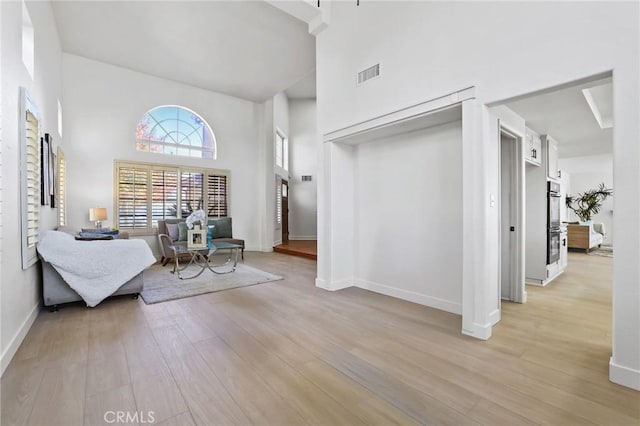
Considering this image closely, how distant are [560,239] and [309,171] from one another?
22.5 feet

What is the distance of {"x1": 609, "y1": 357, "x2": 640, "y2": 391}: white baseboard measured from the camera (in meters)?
1.83

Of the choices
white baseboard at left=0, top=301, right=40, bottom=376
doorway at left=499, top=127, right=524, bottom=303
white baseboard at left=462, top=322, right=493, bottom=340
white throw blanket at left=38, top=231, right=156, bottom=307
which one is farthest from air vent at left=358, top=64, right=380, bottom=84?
white baseboard at left=0, top=301, right=40, bottom=376

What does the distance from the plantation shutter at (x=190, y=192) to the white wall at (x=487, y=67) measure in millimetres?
4107

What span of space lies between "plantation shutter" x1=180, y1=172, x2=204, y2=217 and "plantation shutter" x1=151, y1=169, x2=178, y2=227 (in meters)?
0.15

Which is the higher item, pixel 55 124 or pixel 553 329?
pixel 55 124

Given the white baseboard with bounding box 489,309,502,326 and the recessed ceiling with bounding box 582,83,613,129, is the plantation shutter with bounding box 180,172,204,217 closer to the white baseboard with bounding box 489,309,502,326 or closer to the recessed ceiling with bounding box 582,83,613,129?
the white baseboard with bounding box 489,309,502,326

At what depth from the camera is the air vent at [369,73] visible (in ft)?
11.5

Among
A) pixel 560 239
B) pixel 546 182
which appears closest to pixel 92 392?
pixel 546 182

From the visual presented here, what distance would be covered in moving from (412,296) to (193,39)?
5530mm

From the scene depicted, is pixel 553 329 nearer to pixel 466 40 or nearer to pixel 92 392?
pixel 466 40

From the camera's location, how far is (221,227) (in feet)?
22.2

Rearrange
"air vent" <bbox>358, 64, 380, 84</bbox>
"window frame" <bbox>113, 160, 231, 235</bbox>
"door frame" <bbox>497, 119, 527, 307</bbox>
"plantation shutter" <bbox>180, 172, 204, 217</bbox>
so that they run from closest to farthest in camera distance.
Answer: "air vent" <bbox>358, 64, 380, 84</bbox> < "door frame" <bbox>497, 119, 527, 307</bbox> < "window frame" <bbox>113, 160, 231, 235</bbox> < "plantation shutter" <bbox>180, 172, 204, 217</bbox>

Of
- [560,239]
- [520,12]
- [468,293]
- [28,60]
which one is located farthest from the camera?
[560,239]

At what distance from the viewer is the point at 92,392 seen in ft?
5.83
